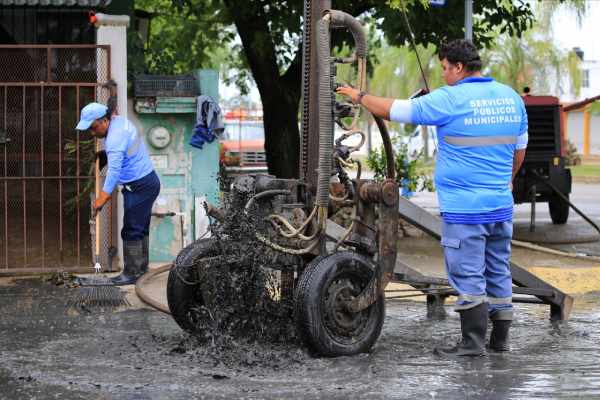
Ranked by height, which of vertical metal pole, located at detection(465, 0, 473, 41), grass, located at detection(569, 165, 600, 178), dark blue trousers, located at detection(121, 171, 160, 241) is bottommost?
grass, located at detection(569, 165, 600, 178)

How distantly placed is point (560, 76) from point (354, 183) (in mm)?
43378

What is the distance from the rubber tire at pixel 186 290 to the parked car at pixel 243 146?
17.8 metres

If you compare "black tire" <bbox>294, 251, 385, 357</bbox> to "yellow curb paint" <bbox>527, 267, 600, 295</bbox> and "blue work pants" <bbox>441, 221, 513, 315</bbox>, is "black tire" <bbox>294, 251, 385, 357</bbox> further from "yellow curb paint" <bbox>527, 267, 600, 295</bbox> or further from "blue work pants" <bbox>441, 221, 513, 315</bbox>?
"yellow curb paint" <bbox>527, 267, 600, 295</bbox>

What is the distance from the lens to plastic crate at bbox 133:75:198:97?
11422 mm

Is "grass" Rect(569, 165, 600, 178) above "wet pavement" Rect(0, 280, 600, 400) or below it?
above

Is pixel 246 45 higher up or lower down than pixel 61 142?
higher up

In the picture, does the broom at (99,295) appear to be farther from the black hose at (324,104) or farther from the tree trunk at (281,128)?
the tree trunk at (281,128)

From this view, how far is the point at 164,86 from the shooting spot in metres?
11.5

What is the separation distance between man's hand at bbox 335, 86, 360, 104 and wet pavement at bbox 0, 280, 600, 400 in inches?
62.8

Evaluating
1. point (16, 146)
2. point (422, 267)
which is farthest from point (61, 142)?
point (422, 267)

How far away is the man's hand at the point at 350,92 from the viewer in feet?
21.9

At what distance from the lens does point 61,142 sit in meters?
11.0

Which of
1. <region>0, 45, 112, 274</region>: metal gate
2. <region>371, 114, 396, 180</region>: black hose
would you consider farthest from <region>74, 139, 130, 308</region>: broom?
<region>371, 114, 396, 180</region>: black hose

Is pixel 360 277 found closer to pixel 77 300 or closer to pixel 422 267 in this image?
pixel 77 300
